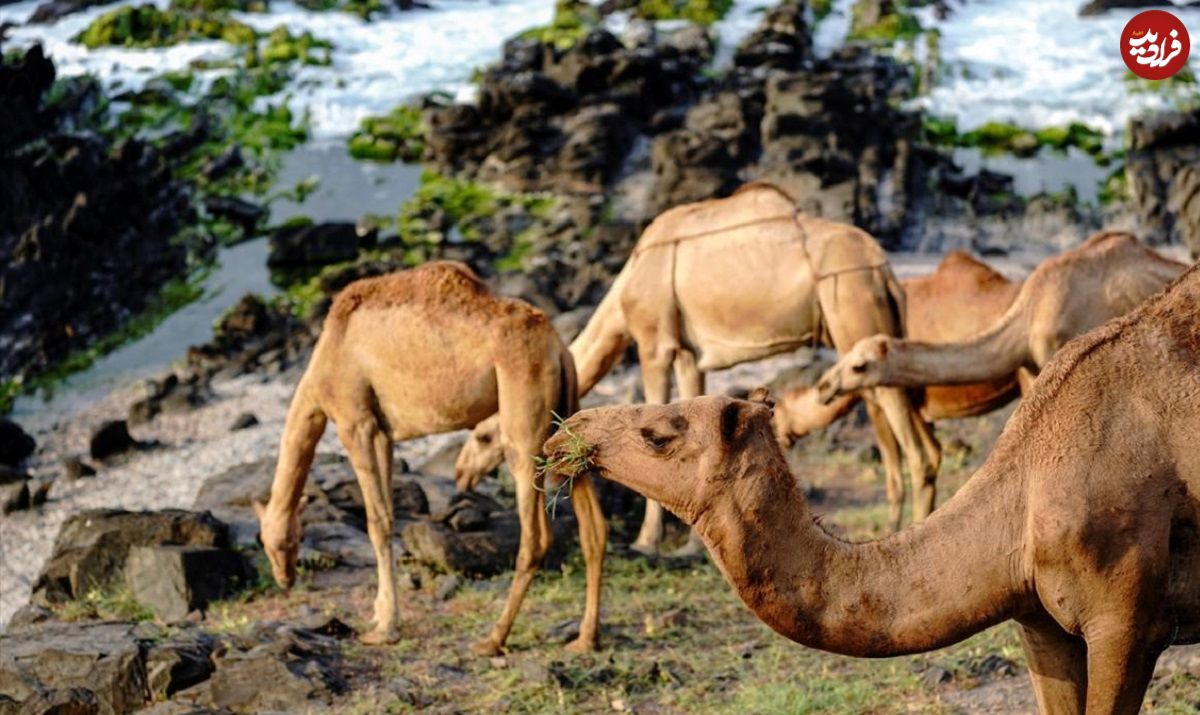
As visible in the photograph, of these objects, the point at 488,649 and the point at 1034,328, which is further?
the point at 1034,328

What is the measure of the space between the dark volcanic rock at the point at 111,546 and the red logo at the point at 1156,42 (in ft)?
44.9

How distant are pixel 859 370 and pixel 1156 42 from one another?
1605 centimetres

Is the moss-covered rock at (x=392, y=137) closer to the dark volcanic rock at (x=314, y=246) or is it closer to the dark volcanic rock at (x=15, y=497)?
the dark volcanic rock at (x=314, y=246)

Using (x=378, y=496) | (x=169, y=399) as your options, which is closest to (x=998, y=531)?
(x=378, y=496)

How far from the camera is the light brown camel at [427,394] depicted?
33.4 ft

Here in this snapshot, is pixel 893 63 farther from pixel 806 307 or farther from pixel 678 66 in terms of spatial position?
pixel 806 307

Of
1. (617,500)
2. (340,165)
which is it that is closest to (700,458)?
(617,500)

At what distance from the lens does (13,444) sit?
19203 millimetres

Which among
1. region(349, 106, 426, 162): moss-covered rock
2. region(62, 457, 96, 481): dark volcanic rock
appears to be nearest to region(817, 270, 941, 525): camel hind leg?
region(62, 457, 96, 481): dark volcanic rock

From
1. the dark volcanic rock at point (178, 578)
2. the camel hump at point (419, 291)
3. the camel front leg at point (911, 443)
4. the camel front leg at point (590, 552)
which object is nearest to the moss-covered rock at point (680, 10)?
the camel front leg at point (911, 443)

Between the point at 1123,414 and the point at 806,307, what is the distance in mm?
7310

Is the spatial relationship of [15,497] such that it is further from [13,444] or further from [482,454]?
[482,454]

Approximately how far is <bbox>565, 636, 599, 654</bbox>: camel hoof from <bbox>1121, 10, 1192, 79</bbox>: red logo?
1372cm

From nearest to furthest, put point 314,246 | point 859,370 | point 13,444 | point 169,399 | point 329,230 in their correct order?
point 859,370 < point 13,444 < point 169,399 < point 314,246 < point 329,230
